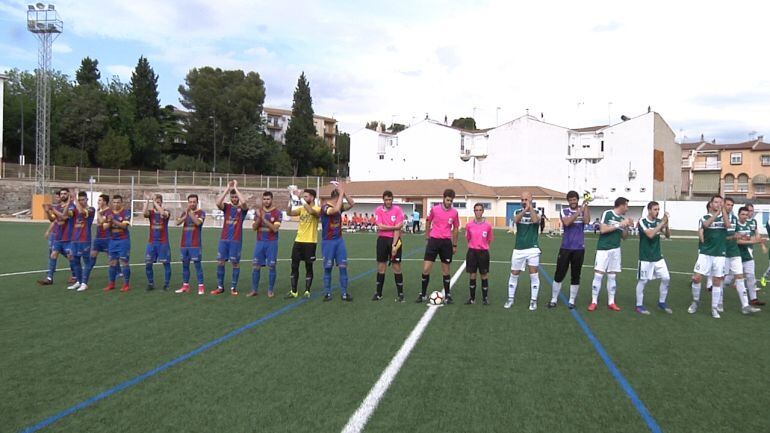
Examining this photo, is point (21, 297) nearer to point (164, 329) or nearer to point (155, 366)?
point (164, 329)

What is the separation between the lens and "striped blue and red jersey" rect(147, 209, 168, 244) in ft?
36.6

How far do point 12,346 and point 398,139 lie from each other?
194ft

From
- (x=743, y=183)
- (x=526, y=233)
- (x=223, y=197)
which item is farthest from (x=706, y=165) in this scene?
(x=223, y=197)

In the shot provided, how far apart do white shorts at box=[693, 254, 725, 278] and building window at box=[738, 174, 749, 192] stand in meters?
76.6

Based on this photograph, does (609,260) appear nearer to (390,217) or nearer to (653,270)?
(653,270)

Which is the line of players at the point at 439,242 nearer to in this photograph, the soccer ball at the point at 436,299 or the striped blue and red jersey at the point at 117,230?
the striped blue and red jersey at the point at 117,230

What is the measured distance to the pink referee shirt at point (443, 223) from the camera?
10.1m

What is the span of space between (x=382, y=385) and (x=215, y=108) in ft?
235

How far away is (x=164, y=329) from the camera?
7891 millimetres

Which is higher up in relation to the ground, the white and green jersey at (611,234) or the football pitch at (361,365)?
the white and green jersey at (611,234)

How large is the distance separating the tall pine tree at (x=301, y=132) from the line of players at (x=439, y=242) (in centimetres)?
6582

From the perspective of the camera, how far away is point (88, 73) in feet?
233

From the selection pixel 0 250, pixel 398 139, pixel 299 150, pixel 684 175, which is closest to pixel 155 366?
pixel 0 250

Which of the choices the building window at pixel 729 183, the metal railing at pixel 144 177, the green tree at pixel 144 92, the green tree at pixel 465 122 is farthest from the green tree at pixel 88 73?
the building window at pixel 729 183
